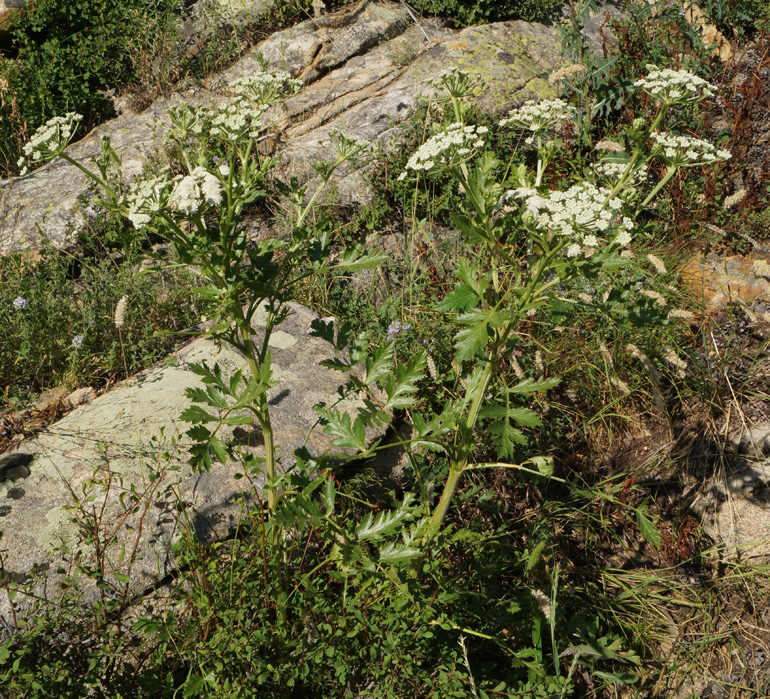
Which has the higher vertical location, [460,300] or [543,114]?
[543,114]

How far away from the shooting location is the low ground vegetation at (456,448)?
2238 millimetres

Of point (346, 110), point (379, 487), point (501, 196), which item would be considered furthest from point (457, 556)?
point (346, 110)

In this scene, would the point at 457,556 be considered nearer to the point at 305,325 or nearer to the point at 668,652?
the point at 668,652

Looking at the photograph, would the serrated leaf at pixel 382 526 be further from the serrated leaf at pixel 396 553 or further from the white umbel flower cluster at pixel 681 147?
the white umbel flower cluster at pixel 681 147

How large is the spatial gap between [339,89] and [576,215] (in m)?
5.67

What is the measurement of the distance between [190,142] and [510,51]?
367 cm

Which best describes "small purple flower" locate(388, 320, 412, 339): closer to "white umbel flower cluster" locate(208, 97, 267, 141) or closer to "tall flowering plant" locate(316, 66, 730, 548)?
"tall flowering plant" locate(316, 66, 730, 548)

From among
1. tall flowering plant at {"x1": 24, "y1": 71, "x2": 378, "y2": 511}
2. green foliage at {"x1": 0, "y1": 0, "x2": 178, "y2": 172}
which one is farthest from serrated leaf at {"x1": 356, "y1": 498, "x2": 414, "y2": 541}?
green foliage at {"x1": 0, "y1": 0, "x2": 178, "y2": 172}

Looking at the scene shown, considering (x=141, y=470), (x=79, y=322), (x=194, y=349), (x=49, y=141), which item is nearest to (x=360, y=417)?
(x=141, y=470)

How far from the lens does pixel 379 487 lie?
144 inches

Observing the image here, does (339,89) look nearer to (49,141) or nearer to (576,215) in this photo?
(49,141)

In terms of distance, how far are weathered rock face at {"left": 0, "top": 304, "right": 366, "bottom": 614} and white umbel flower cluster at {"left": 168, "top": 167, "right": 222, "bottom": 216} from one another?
105 centimetres

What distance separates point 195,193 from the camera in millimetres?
2043

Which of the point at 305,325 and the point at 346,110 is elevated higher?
the point at 346,110
